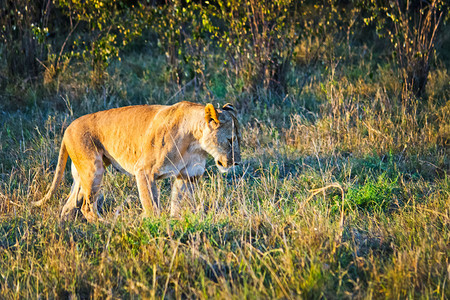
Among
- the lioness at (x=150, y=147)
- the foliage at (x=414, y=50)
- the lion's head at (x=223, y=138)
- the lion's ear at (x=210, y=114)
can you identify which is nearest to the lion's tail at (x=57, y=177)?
the lioness at (x=150, y=147)

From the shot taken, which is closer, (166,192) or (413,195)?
(413,195)

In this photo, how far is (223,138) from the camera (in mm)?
4340

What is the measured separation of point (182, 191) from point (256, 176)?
1.43 m

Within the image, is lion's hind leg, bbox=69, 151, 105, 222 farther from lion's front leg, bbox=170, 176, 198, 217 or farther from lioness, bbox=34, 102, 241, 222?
lion's front leg, bbox=170, 176, 198, 217

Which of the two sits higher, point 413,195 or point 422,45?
point 422,45

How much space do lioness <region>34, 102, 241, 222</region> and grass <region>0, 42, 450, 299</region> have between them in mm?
209

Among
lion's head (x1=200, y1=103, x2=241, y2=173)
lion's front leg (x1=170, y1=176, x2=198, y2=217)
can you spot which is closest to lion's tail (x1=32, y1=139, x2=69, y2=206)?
lion's front leg (x1=170, y1=176, x2=198, y2=217)

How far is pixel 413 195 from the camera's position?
469 cm

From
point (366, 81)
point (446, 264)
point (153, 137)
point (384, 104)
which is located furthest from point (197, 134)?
point (366, 81)

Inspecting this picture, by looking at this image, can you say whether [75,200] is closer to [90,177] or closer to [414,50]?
[90,177]

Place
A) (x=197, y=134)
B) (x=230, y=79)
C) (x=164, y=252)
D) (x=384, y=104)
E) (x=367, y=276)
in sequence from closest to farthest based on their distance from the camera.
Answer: (x=367, y=276) < (x=164, y=252) < (x=197, y=134) < (x=384, y=104) < (x=230, y=79)

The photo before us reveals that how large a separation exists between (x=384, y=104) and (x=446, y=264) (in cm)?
439

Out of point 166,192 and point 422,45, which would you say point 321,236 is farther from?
point 422,45

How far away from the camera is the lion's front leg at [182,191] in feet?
14.8
